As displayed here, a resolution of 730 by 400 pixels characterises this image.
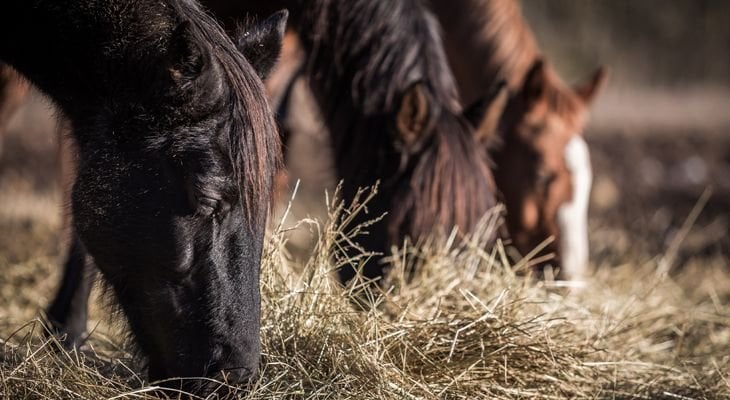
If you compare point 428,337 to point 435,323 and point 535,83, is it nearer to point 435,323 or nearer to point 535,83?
point 435,323

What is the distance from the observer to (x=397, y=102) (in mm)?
3160

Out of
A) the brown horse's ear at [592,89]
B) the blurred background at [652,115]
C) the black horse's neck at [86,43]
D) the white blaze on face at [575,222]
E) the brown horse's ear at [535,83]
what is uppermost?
the black horse's neck at [86,43]

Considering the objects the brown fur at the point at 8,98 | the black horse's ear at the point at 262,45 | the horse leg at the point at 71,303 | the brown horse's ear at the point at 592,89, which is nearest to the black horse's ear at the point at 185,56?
the black horse's ear at the point at 262,45

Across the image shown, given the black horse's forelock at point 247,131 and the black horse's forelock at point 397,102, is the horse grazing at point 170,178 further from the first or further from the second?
the black horse's forelock at point 397,102

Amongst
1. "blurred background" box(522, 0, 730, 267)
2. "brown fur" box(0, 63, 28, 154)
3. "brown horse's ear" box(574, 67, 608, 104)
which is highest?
"brown fur" box(0, 63, 28, 154)

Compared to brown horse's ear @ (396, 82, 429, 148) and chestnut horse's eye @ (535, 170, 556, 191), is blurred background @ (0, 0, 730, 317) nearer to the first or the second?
brown horse's ear @ (396, 82, 429, 148)

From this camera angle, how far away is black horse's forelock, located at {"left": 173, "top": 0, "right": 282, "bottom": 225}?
6.81 feet

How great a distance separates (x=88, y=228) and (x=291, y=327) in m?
0.69

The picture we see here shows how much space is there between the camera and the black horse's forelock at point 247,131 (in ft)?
6.81

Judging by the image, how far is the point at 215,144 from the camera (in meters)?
2.06

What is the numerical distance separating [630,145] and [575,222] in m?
6.33

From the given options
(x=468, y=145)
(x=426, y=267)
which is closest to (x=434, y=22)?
(x=468, y=145)

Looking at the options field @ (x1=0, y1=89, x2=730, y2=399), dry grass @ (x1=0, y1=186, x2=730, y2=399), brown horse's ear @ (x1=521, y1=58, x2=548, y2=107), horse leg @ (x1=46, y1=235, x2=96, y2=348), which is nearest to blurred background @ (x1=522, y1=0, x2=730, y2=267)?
brown horse's ear @ (x1=521, y1=58, x2=548, y2=107)

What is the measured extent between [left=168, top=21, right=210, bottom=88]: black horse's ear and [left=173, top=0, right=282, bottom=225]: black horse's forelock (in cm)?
7
